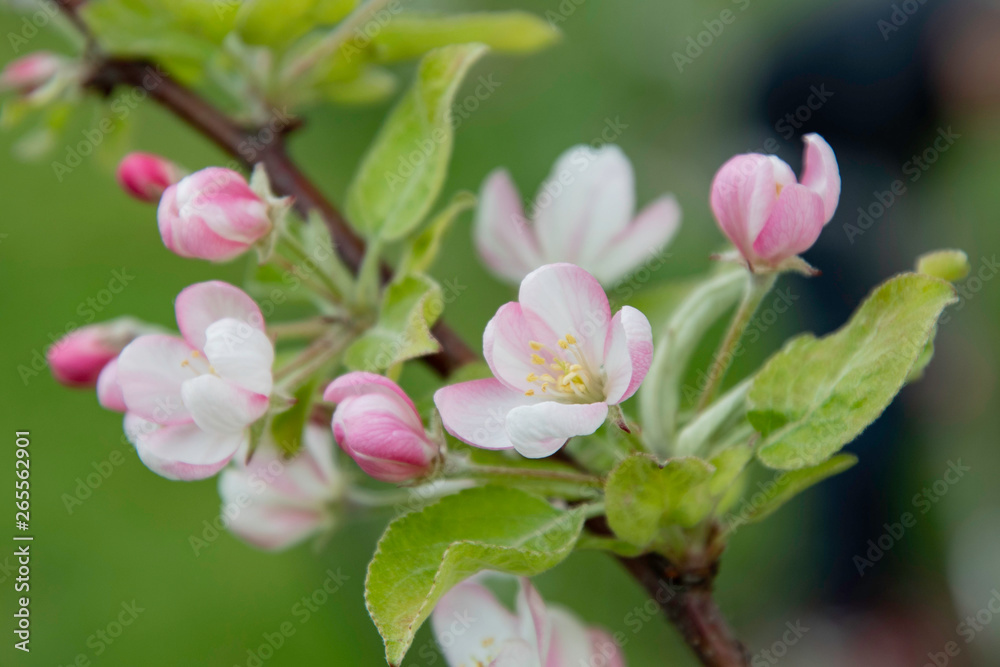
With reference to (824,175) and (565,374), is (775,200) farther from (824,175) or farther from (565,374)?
(565,374)

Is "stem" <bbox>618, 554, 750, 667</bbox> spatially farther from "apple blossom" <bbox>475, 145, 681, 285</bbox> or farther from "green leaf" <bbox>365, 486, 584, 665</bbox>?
"apple blossom" <bbox>475, 145, 681, 285</bbox>

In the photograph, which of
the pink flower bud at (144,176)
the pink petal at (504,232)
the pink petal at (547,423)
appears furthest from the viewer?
the pink petal at (504,232)

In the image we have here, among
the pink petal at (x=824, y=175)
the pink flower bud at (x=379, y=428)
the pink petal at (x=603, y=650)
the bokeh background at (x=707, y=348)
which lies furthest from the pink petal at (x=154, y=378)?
the bokeh background at (x=707, y=348)

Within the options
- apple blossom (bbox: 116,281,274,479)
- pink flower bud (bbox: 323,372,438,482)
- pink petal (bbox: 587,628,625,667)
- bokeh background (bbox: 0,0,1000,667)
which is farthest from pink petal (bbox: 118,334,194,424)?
bokeh background (bbox: 0,0,1000,667)

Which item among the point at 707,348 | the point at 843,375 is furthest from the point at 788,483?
the point at 707,348

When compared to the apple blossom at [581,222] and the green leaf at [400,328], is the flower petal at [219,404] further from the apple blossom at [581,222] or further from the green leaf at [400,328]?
the apple blossom at [581,222]

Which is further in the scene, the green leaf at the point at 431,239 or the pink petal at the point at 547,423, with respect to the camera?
the green leaf at the point at 431,239
